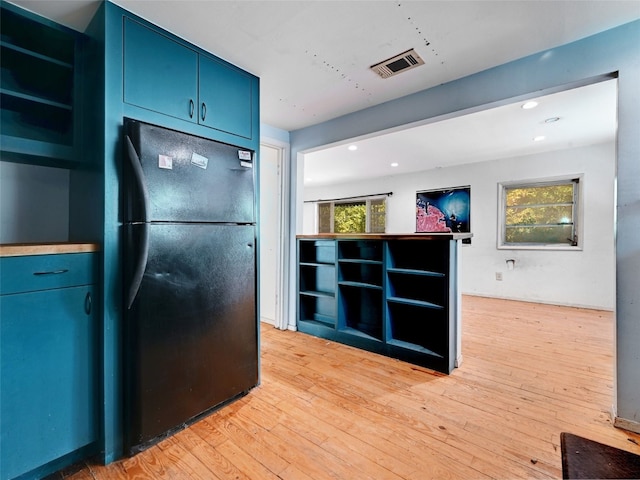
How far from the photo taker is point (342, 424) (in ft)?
5.59

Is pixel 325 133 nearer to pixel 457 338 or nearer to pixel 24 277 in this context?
pixel 457 338

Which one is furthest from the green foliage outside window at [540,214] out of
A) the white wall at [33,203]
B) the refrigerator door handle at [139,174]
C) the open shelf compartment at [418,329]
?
the white wall at [33,203]

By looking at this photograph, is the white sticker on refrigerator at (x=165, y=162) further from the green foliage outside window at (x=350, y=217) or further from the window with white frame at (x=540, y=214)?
the green foliage outside window at (x=350, y=217)

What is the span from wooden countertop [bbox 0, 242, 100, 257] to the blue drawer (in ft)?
0.06

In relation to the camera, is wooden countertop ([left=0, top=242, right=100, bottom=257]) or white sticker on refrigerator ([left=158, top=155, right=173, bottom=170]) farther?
white sticker on refrigerator ([left=158, top=155, right=173, bottom=170])

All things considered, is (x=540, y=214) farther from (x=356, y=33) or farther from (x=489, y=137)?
(x=356, y=33)

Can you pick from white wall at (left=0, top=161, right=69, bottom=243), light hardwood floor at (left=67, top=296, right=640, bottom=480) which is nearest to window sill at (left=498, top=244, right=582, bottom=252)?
light hardwood floor at (left=67, top=296, right=640, bottom=480)

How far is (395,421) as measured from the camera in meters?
1.73

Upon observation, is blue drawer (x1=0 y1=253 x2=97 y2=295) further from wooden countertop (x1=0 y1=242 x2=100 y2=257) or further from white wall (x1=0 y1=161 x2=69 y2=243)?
white wall (x1=0 y1=161 x2=69 y2=243)

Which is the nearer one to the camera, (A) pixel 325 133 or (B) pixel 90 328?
(B) pixel 90 328

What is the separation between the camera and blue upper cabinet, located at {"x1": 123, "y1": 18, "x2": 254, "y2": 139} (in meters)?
1.56

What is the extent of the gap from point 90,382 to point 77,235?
815mm

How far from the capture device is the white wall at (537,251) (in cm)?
425

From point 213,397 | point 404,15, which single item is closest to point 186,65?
point 404,15
